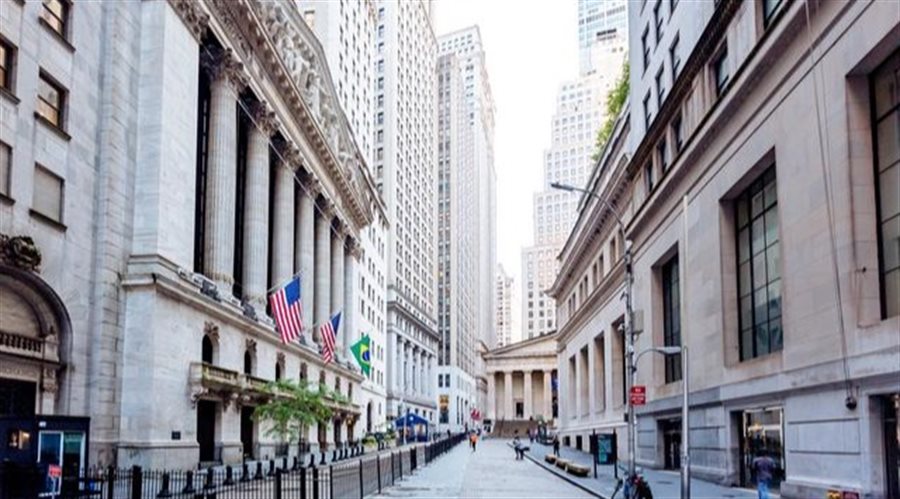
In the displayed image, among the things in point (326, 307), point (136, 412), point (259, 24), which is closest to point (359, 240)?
point (326, 307)

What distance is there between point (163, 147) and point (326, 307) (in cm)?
3902

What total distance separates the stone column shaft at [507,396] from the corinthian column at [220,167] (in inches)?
5335

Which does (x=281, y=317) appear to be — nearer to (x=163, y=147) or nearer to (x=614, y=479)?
(x=163, y=147)

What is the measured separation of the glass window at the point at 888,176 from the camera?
20.7m

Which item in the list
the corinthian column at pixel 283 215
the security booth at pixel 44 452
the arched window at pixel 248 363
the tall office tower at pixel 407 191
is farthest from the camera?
the tall office tower at pixel 407 191

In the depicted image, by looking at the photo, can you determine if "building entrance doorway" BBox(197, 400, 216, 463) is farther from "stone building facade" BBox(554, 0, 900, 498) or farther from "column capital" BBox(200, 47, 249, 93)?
"stone building facade" BBox(554, 0, 900, 498)

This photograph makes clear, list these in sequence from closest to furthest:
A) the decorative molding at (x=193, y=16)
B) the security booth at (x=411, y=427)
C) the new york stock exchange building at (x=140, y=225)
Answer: the new york stock exchange building at (x=140, y=225)
the decorative molding at (x=193, y=16)
the security booth at (x=411, y=427)

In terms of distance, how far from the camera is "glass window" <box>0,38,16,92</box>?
92.6 ft

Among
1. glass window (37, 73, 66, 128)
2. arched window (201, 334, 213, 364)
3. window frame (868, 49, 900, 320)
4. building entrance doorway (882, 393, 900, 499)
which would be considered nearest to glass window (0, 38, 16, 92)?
glass window (37, 73, 66, 128)

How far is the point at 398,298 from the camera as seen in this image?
129375 mm

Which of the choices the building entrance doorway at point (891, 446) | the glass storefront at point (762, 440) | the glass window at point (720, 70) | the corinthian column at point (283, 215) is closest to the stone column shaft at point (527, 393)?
the corinthian column at point (283, 215)

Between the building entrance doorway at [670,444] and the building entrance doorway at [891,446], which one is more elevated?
the building entrance doorway at [891,446]

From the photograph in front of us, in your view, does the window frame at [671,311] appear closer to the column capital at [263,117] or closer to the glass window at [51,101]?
the column capital at [263,117]

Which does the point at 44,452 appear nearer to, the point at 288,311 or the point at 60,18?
the point at 60,18
